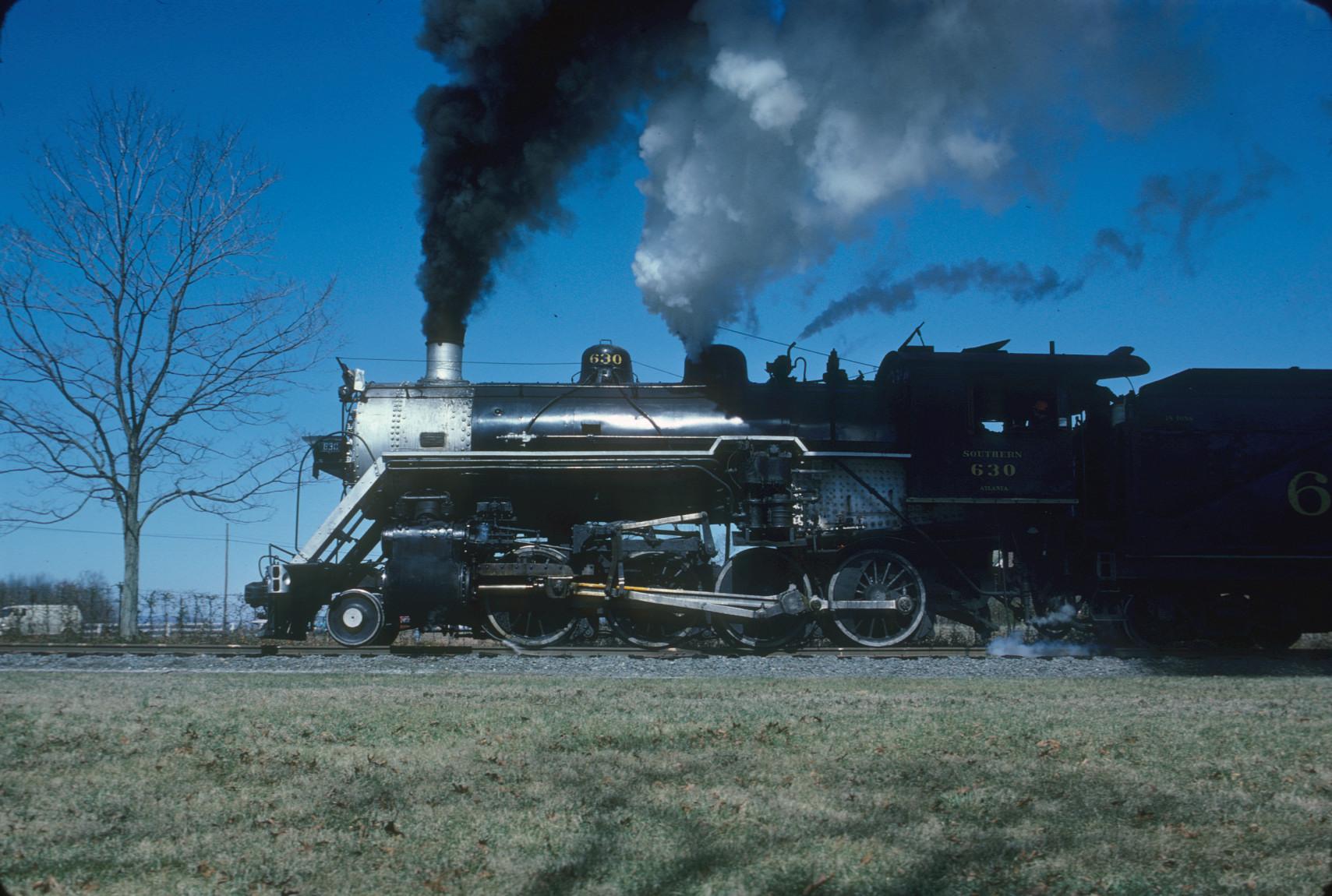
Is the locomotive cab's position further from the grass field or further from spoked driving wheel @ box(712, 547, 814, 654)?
the grass field

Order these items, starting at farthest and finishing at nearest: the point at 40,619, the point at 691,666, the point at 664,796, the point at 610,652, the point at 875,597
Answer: the point at 40,619 → the point at 875,597 → the point at 610,652 → the point at 691,666 → the point at 664,796

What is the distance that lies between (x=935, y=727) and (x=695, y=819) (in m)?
2.48

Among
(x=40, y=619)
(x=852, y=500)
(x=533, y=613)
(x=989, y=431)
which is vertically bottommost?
(x=40, y=619)

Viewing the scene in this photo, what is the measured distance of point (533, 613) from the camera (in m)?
13.5

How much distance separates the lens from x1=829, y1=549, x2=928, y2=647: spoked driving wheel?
13031 mm

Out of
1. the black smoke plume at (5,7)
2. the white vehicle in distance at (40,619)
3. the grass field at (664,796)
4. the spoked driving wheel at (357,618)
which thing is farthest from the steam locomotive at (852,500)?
the black smoke plume at (5,7)

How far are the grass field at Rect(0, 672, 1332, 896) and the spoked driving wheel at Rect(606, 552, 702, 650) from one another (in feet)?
17.1

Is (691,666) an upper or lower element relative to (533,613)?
lower

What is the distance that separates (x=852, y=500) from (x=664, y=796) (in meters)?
8.73

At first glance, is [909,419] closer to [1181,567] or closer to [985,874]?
[1181,567]

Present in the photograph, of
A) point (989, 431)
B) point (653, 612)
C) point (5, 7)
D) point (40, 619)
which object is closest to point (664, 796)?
point (5, 7)

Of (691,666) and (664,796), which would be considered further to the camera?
(691,666)

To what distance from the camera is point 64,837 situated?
14.0 feet

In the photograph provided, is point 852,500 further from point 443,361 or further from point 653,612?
point 443,361
